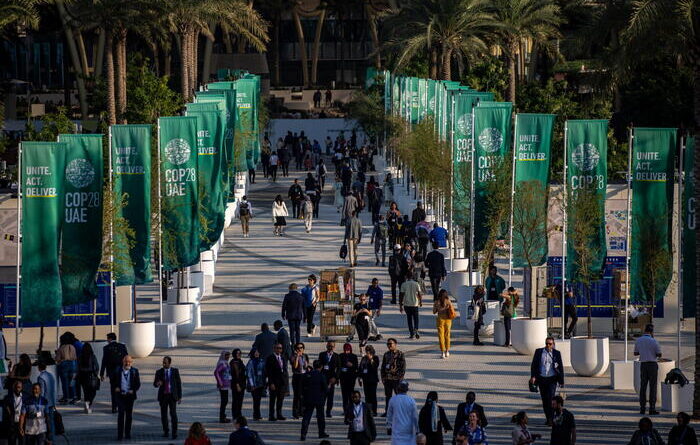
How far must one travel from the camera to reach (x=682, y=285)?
77.6 ft

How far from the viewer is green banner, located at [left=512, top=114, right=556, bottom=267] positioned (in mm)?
26172

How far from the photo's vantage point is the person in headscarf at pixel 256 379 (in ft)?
70.9

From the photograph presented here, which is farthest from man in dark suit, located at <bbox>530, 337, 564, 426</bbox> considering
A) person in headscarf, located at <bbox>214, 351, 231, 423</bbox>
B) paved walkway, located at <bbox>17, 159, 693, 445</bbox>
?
person in headscarf, located at <bbox>214, 351, 231, 423</bbox>

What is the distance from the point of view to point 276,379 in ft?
70.5

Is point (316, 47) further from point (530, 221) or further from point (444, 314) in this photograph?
point (444, 314)

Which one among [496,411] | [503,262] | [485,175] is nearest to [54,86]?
[503,262]

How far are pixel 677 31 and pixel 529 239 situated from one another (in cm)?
508

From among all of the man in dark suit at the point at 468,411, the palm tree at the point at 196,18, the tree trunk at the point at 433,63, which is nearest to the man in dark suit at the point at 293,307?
the man in dark suit at the point at 468,411

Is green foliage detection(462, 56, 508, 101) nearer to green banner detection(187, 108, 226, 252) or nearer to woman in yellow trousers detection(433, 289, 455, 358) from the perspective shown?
green banner detection(187, 108, 226, 252)

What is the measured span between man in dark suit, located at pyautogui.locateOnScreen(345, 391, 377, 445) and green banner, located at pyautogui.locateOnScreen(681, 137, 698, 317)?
6.56 metres

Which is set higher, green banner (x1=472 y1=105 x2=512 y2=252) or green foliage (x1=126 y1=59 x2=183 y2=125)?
green foliage (x1=126 y1=59 x2=183 y2=125)

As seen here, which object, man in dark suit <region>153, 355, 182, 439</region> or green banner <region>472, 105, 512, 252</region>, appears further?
green banner <region>472, 105, 512, 252</region>

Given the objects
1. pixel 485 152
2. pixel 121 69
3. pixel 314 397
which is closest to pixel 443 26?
pixel 121 69

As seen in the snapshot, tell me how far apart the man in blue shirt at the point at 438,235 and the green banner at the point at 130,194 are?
1020cm
